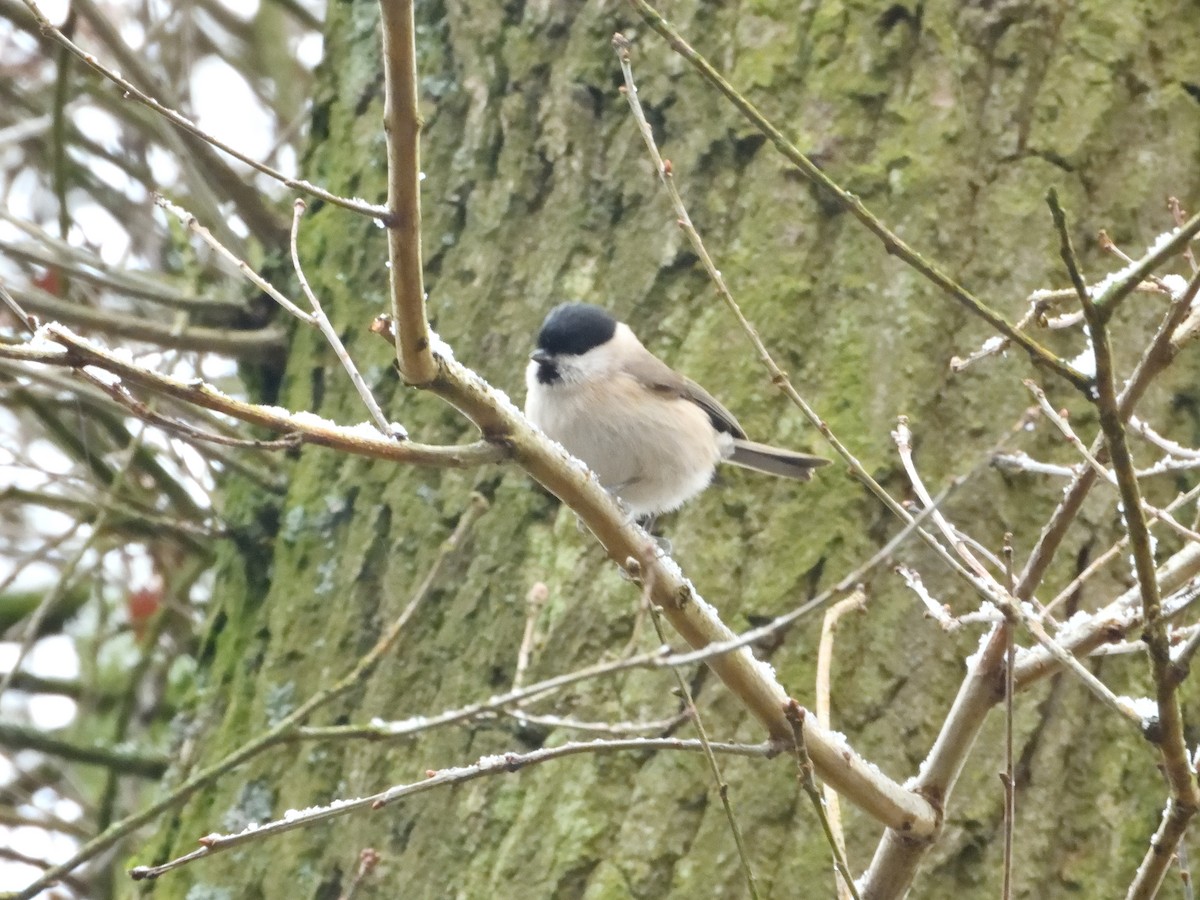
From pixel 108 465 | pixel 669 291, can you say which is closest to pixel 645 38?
pixel 669 291

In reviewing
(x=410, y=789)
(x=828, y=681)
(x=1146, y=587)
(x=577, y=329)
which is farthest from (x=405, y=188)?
(x=577, y=329)

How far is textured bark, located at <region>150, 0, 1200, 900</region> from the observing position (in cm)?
244

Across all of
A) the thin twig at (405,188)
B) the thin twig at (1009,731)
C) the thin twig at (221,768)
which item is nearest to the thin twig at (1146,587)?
the thin twig at (1009,731)

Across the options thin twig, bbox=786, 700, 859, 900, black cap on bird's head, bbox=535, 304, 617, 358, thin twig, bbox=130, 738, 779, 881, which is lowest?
thin twig, bbox=786, 700, 859, 900

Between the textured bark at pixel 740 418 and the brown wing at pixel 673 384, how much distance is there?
54 millimetres

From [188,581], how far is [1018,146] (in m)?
3.09

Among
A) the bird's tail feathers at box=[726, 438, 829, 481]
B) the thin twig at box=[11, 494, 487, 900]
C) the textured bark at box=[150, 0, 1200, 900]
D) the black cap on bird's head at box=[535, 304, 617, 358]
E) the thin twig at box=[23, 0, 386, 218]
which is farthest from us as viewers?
the black cap on bird's head at box=[535, 304, 617, 358]

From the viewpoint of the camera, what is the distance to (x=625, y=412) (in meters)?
2.86

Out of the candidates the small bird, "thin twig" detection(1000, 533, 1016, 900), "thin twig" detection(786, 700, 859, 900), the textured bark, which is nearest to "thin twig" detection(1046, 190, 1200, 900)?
"thin twig" detection(1000, 533, 1016, 900)

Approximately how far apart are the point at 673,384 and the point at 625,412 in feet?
0.44

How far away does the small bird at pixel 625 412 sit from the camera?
277cm

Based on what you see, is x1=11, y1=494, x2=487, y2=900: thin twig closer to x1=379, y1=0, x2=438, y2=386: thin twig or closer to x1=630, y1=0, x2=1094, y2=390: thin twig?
x1=379, y1=0, x2=438, y2=386: thin twig

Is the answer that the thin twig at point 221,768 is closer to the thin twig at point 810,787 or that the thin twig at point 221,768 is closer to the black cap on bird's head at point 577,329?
the black cap on bird's head at point 577,329

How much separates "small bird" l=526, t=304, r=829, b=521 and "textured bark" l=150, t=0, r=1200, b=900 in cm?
8
